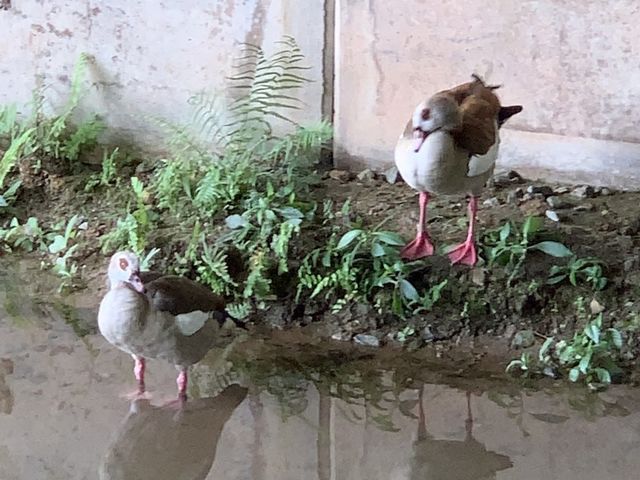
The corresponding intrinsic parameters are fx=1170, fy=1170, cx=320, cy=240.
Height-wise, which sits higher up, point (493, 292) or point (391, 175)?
point (391, 175)

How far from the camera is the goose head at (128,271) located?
386cm

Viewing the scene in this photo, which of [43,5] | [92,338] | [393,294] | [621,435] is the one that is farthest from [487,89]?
[43,5]

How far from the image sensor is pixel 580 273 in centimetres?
447

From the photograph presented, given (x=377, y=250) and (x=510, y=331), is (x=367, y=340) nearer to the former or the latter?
(x=377, y=250)

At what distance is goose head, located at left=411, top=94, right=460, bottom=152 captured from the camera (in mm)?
4266

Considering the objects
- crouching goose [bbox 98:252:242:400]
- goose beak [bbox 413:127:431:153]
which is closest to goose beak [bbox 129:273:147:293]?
crouching goose [bbox 98:252:242:400]

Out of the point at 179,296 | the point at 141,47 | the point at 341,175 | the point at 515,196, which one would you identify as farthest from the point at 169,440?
the point at 141,47

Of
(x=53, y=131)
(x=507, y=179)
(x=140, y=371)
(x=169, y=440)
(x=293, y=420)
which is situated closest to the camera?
(x=169, y=440)

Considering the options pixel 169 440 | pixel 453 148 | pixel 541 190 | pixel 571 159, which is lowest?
pixel 169 440

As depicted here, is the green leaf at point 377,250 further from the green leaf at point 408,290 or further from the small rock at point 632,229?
the small rock at point 632,229

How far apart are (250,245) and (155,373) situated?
28.2 inches

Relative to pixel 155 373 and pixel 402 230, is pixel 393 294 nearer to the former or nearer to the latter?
pixel 402 230

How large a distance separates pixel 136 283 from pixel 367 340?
102 centimetres

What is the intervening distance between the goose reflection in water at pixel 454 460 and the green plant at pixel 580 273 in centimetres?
83
